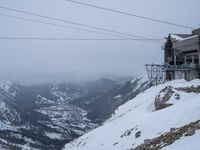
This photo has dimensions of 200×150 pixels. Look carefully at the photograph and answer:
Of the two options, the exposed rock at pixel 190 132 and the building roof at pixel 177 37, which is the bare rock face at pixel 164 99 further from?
the building roof at pixel 177 37

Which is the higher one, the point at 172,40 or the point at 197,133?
the point at 172,40

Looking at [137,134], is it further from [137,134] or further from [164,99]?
[164,99]

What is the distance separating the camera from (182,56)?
81.4 metres

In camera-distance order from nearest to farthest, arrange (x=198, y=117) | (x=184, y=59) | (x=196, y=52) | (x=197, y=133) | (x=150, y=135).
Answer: (x=197, y=133) → (x=198, y=117) → (x=150, y=135) → (x=196, y=52) → (x=184, y=59)

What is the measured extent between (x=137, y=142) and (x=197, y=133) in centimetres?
826

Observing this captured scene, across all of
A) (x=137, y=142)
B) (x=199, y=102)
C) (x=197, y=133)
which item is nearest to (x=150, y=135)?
(x=137, y=142)

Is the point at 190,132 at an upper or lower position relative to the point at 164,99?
upper

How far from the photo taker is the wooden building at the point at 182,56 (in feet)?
228

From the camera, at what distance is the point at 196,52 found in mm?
73625

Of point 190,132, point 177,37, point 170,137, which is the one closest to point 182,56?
point 177,37

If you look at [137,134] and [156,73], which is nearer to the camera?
[137,134]

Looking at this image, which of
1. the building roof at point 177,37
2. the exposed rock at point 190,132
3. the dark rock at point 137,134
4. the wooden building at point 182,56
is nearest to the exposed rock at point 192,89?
the dark rock at point 137,134

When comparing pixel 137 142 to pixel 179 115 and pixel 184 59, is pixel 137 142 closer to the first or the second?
pixel 179 115

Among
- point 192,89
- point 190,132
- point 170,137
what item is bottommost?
point 170,137
